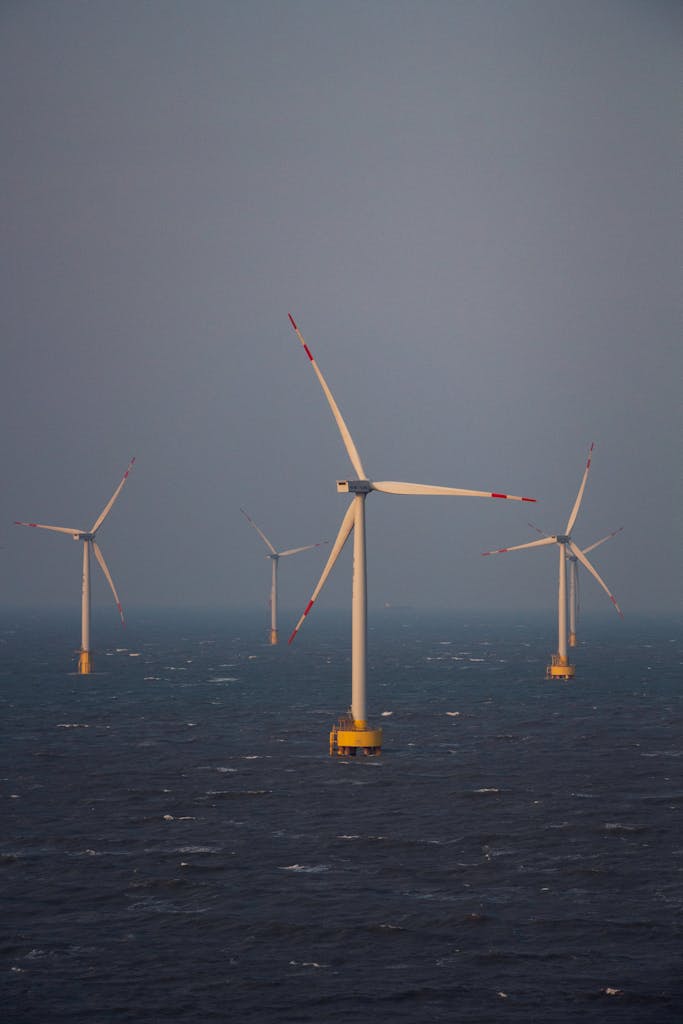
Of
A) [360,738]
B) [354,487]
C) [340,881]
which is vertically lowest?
[340,881]

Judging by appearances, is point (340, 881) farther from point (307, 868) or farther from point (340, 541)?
point (340, 541)

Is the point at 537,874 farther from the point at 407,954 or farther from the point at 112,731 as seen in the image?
the point at 112,731

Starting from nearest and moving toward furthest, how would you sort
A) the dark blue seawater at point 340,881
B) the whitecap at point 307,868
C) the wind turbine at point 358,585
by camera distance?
the dark blue seawater at point 340,881, the whitecap at point 307,868, the wind turbine at point 358,585

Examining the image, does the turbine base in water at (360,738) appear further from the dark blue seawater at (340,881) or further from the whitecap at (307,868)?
the whitecap at (307,868)

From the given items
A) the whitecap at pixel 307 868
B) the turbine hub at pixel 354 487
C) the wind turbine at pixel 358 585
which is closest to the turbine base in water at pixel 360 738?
the wind turbine at pixel 358 585

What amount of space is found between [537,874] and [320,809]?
22.4 m

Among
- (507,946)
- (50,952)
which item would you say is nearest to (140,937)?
(50,952)

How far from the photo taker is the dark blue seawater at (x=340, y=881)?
54312mm

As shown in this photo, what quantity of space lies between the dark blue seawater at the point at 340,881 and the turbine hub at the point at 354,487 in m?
24.7

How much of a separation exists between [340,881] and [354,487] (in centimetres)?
4630

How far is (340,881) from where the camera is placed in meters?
72.1

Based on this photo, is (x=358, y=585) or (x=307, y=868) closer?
(x=307, y=868)

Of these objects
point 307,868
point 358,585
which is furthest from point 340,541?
point 307,868

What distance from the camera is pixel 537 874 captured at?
7394 cm
